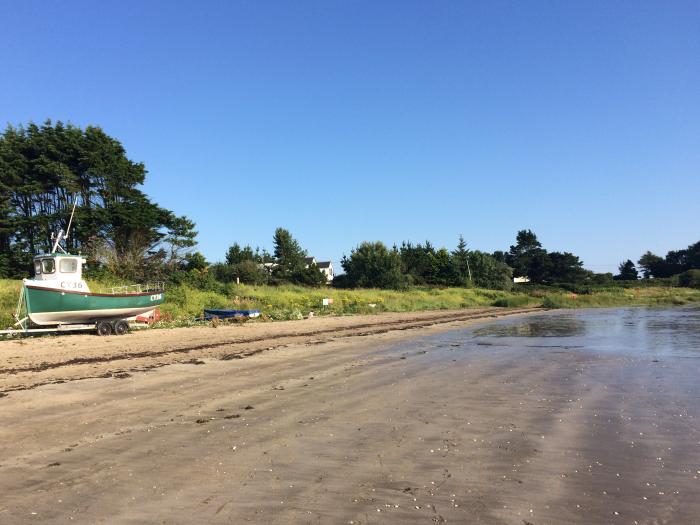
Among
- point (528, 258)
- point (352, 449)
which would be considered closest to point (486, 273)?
point (528, 258)

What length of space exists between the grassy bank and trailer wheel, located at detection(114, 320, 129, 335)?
3.17 metres

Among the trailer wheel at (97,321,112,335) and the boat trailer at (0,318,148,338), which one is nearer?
the boat trailer at (0,318,148,338)

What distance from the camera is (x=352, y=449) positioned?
519 centimetres

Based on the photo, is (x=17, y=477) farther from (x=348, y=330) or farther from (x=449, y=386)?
(x=348, y=330)

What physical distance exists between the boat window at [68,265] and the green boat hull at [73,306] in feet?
6.38

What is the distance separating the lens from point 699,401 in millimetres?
7445

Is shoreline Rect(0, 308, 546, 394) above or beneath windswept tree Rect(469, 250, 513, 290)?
beneath

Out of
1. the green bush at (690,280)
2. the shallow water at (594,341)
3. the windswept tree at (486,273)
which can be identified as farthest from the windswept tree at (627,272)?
the shallow water at (594,341)

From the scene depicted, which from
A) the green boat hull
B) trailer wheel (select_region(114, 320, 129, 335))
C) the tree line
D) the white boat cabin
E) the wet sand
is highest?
the tree line

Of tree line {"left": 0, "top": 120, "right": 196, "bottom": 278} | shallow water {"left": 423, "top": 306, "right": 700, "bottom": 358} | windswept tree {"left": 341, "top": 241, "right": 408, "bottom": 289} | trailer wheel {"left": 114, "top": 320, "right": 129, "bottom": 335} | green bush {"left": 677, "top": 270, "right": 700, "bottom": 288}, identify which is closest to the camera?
shallow water {"left": 423, "top": 306, "right": 700, "bottom": 358}

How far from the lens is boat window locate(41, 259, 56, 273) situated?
18141 mm

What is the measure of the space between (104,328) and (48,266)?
3.32 m

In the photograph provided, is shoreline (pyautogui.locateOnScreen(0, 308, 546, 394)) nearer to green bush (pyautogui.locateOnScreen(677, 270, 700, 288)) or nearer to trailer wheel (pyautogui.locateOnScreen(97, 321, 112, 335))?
trailer wheel (pyautogui.locateOnScreen(97, 321, 112, 335))

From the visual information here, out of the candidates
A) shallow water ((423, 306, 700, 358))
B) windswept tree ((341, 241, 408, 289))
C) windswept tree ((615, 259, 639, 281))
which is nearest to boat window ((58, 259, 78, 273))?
shallow water ((423, 306, 700, 358))
